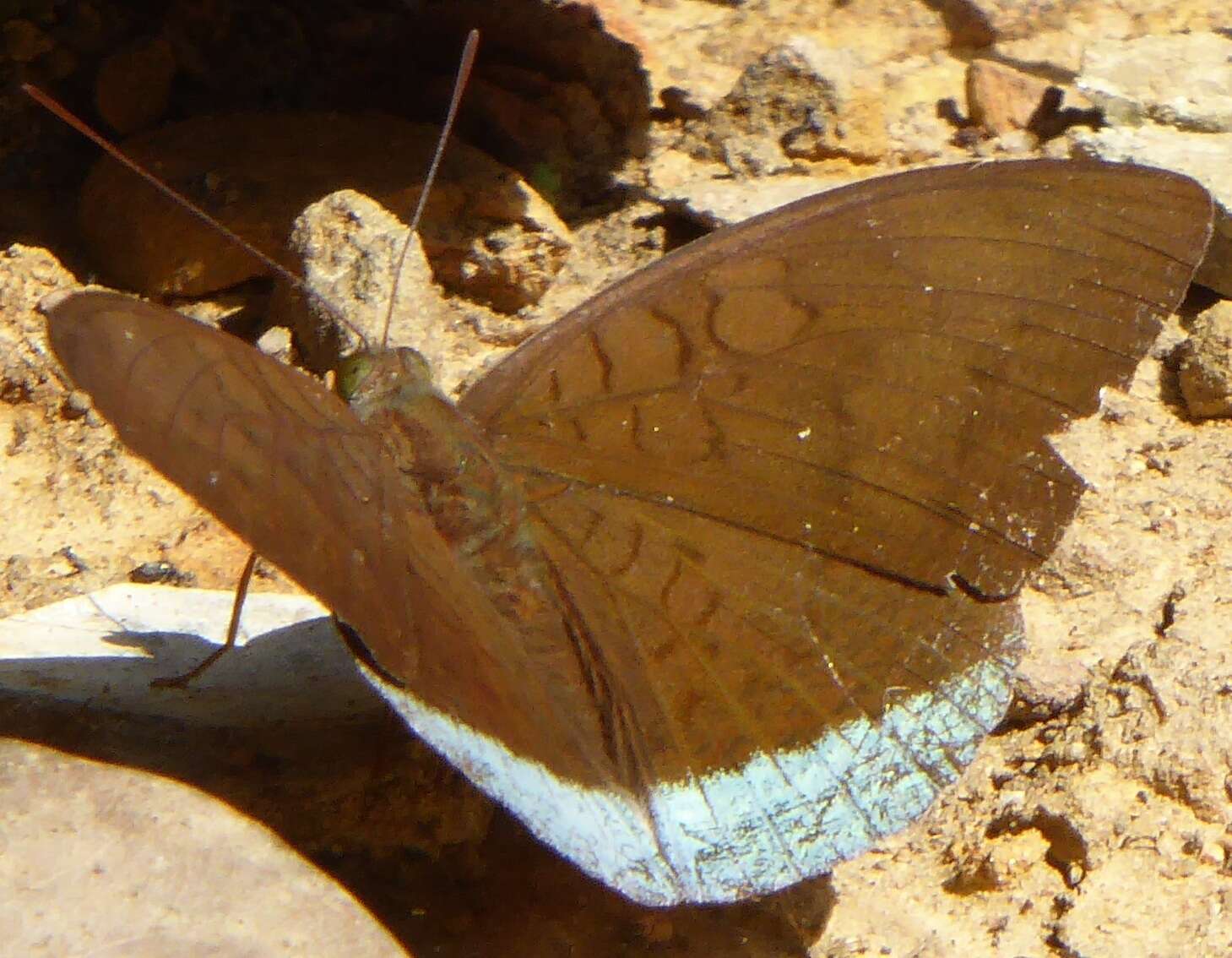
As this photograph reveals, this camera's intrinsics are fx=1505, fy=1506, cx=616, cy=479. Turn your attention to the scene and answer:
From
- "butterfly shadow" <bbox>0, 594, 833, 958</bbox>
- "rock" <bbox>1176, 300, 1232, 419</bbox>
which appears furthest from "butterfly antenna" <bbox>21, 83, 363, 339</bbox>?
"rock" <bbox>1176, 300, 1232, 419</bbox>

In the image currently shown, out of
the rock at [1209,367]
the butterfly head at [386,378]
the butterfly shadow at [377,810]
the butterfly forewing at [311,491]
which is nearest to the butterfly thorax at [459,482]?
the butterfly head at [386,378]

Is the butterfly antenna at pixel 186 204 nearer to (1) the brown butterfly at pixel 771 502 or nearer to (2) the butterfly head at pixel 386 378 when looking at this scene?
(2) the butterfly head at pixel 386 378

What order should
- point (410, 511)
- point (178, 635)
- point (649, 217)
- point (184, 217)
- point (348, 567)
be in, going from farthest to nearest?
point (649, 217), point (184, 217), point (178, 635), point (410, 511), point (348, 567)

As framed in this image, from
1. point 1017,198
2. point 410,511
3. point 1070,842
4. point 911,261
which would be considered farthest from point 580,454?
point 1070,842

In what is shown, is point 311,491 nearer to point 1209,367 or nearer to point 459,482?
point 459,482

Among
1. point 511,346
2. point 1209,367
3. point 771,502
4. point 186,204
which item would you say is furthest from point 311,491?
point 1209,367

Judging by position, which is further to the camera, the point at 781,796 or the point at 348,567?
the point at 781,796

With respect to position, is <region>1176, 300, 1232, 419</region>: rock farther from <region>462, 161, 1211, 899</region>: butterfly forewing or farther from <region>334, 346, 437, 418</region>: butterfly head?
<region>334, 346, 437, 418</region>: butterfly head

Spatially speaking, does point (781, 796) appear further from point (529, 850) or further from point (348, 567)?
point (348, 567)
